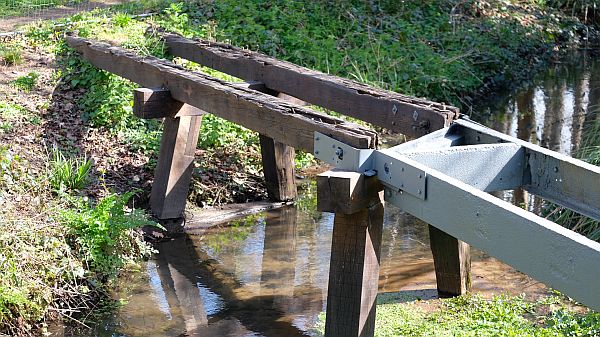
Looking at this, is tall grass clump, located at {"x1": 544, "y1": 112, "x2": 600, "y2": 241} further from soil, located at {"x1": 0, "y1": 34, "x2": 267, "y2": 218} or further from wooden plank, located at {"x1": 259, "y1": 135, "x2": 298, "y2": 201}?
soil, located at {"x1": 0, "y1": 34, "x2": 267, "y2": 218}

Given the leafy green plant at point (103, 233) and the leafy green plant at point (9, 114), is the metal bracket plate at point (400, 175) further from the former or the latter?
the leafy green plant at point (9, 114)

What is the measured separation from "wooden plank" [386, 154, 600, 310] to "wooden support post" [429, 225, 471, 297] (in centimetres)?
168

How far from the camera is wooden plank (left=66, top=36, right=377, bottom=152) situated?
5.56 m

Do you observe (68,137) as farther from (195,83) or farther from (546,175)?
(546,175)

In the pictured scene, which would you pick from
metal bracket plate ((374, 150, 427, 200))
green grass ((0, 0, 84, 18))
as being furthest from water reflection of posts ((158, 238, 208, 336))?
green grass ((0, 0, 84, 18))

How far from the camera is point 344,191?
4809 mm

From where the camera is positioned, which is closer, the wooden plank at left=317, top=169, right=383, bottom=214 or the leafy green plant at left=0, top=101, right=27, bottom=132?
the wooden plank at left=317, top=169, right=383, bottom=214

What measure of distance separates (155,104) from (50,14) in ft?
21.3

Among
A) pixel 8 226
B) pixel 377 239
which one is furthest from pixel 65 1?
pixel 377 239

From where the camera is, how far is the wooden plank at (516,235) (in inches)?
143

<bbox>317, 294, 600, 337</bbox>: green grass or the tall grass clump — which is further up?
→ the tall grass clump

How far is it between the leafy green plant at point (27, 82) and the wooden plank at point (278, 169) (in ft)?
9.68

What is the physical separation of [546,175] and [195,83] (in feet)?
10.8

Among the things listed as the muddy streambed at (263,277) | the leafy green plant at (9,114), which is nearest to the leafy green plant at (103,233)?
the muddy streambed at (263,277)
